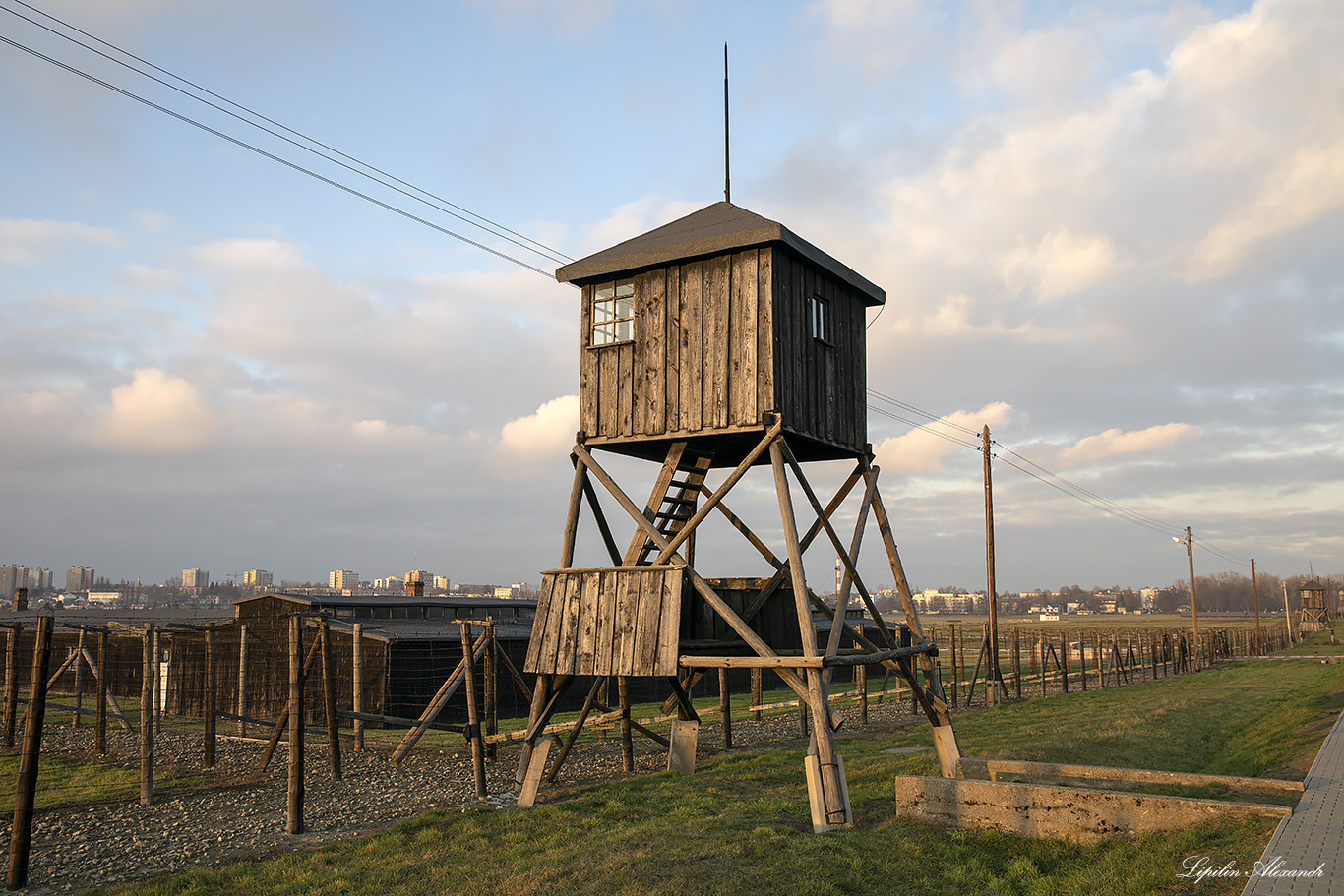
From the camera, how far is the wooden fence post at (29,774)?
1001cm

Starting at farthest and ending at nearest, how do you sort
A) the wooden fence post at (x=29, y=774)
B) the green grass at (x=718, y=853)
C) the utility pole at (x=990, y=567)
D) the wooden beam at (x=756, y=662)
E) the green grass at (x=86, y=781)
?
1. the utility pole at (x=990, y=567)
2. the green grass at (x=86, y=781)
3. the wooden beam at (x=756, y=662)
4. the wooden fence post at (x=29, y=774)
5. the green grass at (x=718, y=853)

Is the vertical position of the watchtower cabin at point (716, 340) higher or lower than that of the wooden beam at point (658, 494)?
higher

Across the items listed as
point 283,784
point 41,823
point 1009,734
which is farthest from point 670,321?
point 1009,734

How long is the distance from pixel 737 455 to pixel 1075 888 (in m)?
9.32

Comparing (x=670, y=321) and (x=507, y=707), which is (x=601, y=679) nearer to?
(x=670, y=321)

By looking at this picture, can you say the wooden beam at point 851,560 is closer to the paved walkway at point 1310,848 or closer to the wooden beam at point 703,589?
the wooden beam at point 703,589

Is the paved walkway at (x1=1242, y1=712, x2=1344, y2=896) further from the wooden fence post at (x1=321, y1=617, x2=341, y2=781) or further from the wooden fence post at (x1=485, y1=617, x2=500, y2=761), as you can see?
the wooden fence post at (x1=321, y1=617, x2=341, y2=781)

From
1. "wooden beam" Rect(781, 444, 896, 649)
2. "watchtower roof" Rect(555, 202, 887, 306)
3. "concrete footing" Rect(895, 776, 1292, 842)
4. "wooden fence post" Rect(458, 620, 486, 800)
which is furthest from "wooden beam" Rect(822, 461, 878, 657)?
"wooden fence post" Rect(458, 620, 486, 800)

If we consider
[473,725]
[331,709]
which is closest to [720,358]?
[473,725]

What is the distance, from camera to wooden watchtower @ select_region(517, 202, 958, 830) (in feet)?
42.9

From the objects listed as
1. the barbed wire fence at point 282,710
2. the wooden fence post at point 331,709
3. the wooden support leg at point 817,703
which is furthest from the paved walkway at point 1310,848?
the wooden fence post at point 331,709

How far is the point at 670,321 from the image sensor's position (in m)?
14.4

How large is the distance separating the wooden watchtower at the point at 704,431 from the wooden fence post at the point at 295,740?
3.20 metres

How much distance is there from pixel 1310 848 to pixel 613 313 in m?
11.6
